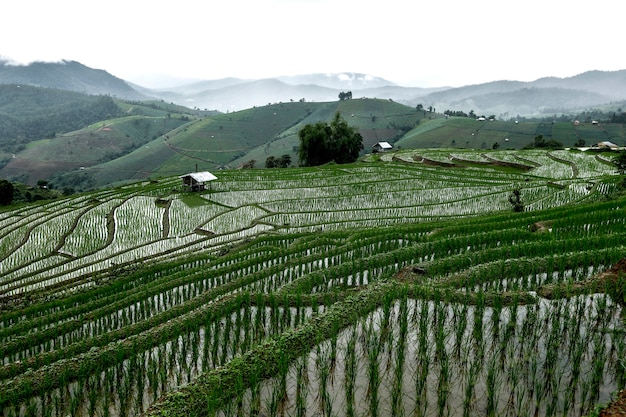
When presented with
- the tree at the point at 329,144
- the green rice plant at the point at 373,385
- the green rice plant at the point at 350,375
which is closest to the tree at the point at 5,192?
the tree at the point at 329,144

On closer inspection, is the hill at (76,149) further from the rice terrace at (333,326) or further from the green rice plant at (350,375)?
the green rice plant at (350,375)

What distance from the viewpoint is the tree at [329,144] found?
55781 millimetres

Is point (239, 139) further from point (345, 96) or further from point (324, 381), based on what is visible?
point (324, 381)

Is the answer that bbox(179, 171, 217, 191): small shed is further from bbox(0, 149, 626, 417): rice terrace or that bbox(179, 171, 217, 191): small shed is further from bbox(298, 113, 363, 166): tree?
bbox(298, 113, 363, 166): tree

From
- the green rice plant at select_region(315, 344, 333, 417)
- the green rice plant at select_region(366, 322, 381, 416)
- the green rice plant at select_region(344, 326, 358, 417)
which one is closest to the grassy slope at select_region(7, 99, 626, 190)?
the green rice plant at select_region(344, 326, 358, 417)

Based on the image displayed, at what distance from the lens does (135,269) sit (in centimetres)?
1714

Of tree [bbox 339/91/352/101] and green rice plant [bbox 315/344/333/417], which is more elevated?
tree [bbox 339/91/352/101]

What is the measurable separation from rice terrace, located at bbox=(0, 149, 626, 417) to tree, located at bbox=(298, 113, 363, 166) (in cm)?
3605

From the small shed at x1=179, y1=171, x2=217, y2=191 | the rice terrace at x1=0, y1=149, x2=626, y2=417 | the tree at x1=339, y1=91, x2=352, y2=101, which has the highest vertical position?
the tree at x1=339, y1=91, x2=352, y2=101

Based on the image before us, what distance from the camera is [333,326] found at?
668cm

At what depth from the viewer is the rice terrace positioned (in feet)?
17.9

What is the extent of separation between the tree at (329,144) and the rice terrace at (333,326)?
36049 mm

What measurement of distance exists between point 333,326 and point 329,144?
51177 millimetres

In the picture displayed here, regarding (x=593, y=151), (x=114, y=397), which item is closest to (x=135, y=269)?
(x=114, y=397)
